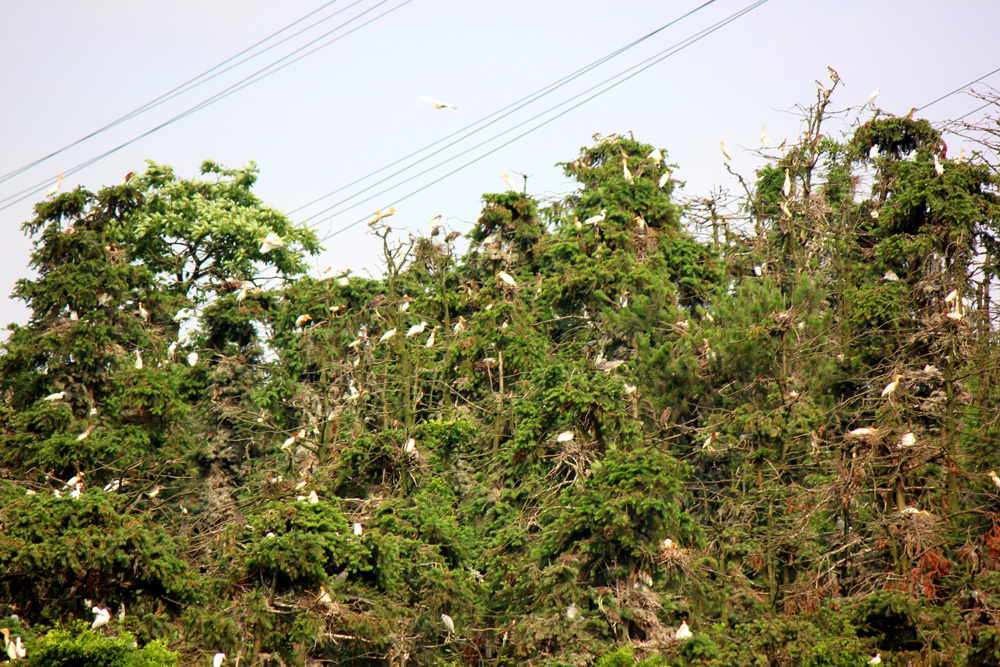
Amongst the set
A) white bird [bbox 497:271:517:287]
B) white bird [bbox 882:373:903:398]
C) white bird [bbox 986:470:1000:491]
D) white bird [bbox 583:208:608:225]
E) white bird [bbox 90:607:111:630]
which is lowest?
white bird [bbox 986:470:1000:491]

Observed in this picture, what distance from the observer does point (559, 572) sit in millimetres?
11023

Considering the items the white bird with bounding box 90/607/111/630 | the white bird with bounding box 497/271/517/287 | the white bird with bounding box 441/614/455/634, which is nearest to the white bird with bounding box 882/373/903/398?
the white bird with bounding box 441/614/455/634

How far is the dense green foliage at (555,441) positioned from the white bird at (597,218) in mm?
49

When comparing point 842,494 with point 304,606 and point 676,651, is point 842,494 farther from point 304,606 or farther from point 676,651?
point 304,606

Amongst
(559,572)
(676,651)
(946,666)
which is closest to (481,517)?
(559,572)

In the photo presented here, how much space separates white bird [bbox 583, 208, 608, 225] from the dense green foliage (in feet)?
0.16

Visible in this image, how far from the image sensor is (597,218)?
1683 cm

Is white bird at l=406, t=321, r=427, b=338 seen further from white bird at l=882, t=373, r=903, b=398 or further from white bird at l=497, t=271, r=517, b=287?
white bird at l=882, t=373, r=903, b=398

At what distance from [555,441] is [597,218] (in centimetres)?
512

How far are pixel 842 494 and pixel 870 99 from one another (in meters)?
8.09

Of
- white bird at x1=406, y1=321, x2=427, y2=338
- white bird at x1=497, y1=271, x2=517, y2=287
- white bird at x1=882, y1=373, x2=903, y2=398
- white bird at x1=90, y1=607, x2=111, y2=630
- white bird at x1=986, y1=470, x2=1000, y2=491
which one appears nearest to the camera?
white bird at x1=90, y1=607, x2=111, y2=630

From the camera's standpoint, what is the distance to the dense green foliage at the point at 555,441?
33.0 feet

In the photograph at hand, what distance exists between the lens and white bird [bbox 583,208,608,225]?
663 inches

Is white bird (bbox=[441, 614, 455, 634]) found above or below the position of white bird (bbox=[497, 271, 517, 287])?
below
